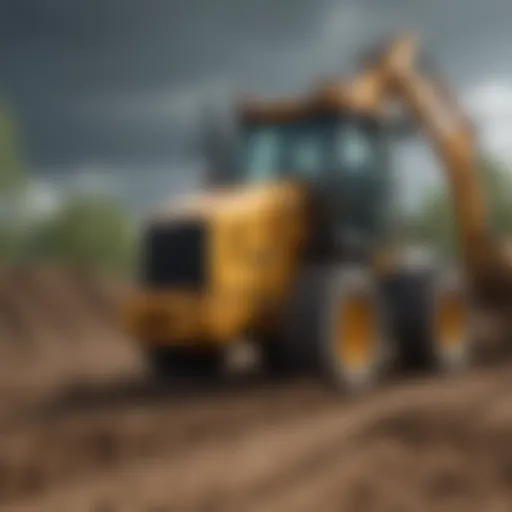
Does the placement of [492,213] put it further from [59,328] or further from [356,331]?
[356,331]

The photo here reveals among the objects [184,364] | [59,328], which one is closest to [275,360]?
[184,364]

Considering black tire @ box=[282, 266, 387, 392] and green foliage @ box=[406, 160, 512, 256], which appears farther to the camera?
green foliage @ box=[406, 160, 512, 256]

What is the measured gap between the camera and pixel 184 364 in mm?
10156

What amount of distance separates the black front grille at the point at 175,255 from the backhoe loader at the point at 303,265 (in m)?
0.01

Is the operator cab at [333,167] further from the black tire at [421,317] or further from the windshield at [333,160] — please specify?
the black tire at [421,317]

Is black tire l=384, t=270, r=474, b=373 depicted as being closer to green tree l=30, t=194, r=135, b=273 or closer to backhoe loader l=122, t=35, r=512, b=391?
backhoe loader l=122, t=35, r=512, b=391

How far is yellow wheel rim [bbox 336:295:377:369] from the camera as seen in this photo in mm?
9398

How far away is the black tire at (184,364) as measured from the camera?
33.0 feet

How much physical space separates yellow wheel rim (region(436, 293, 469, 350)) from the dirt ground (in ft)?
1.80

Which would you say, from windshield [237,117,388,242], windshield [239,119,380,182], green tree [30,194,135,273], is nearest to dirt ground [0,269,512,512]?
windshield [237,117,388,242]

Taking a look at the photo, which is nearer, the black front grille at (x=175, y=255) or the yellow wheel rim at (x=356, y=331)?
the black front grille at (x=175, y=255)

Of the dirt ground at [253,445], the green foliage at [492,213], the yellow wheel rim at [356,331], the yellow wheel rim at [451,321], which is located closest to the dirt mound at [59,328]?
the dirt ground at [253,445]

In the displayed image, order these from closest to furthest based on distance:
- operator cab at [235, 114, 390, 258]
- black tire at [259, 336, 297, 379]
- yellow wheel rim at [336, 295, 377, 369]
Result: yellow wheel rim at [336, 295, 377, 369] < operator cab at [235, 114, 390, 258] < black tire at [259, 336, 297, 379]

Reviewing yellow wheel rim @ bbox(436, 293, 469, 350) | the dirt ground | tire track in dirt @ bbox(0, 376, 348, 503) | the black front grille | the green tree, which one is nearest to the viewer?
the dirt ground
